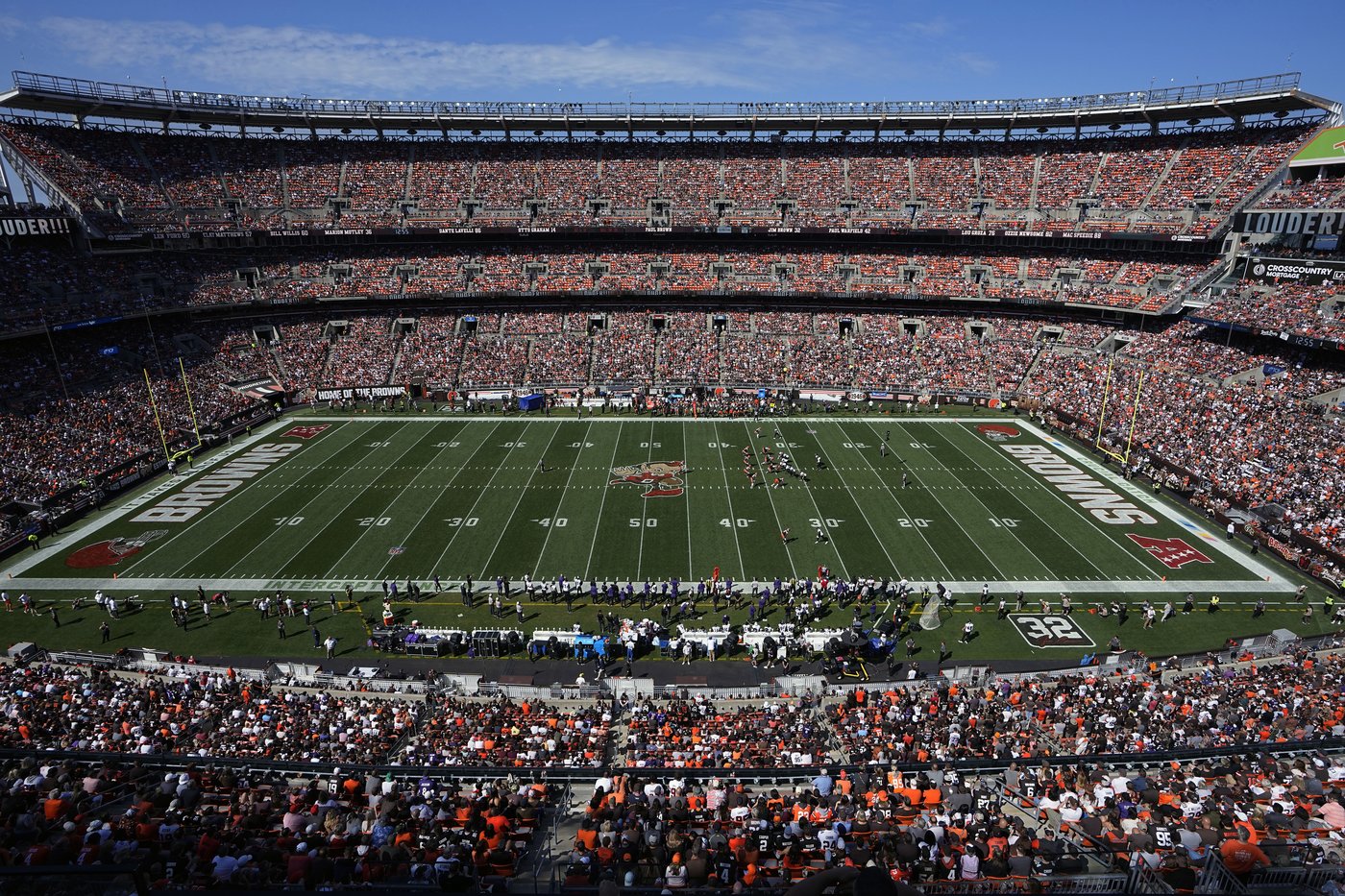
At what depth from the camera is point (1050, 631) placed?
24.3 m

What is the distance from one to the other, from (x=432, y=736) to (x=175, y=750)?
18.0 ft

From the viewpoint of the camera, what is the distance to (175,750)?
16.2 metres

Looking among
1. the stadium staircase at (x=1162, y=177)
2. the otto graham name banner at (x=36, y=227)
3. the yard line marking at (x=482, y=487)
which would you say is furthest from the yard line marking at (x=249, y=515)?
the stadium staircase at (x=1162, y=177)

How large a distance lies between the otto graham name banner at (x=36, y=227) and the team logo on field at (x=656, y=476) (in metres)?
39.8

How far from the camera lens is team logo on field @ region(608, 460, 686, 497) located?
3575 centimetres

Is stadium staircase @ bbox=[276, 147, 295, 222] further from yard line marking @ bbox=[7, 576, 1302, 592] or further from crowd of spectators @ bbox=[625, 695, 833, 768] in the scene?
crowd of spectators @ bbox=[625, 695, 833, 768]

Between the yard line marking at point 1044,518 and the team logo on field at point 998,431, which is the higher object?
the team logo on field at point 998,431

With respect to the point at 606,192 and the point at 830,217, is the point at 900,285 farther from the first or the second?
the point at 606,192

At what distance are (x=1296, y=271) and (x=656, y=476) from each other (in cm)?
3712

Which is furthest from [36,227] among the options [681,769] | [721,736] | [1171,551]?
[1171,551]

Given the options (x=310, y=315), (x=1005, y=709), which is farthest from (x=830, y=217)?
(x=1005, y=709)

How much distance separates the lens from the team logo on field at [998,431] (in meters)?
43.5

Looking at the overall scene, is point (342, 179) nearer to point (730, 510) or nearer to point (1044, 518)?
point (730, 510)

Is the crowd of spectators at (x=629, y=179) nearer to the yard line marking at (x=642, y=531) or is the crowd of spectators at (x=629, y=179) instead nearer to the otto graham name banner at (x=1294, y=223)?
the otto graham name banner at (x=1294, y=223)
